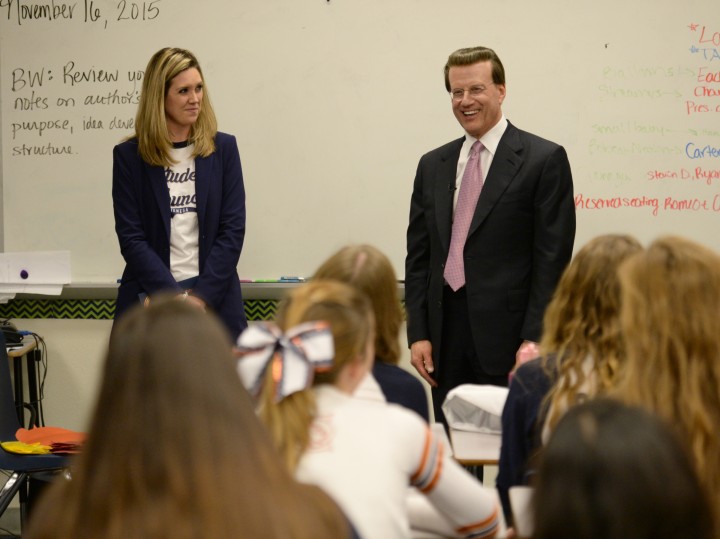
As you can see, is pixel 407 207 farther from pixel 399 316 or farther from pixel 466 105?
pixel 399 316

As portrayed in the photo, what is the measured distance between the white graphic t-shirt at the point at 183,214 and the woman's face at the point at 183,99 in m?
0.09

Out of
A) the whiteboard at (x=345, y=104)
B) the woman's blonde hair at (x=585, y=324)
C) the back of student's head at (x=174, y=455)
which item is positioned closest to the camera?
the back of student's head at (x=174, y=455)

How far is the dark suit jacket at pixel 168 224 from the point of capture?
11.8 feet

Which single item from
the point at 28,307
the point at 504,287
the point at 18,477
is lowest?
the point at 18,477

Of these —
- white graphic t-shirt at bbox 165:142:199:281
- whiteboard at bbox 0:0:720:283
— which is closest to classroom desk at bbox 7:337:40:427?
whiteboard at bbox 0:0:720:283

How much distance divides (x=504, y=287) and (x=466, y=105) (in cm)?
65

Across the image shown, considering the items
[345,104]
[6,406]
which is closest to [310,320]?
[6,406]

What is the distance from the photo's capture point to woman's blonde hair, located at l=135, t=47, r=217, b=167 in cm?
357

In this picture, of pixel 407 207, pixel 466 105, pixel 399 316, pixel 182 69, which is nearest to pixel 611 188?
pixel 407 207

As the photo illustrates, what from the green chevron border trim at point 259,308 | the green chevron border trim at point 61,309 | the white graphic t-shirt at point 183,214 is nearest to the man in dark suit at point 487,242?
the white graphic t-shirt at point 183,214

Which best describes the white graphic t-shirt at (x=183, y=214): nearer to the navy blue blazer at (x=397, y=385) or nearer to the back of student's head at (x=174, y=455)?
the navy blue blazer at (x=397, y=385)

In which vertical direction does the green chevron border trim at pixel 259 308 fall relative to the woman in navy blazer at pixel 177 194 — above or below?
below

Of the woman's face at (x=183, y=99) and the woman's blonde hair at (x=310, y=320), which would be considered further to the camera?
the woman's face at (x=183, y=99)

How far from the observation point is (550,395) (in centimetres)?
215
